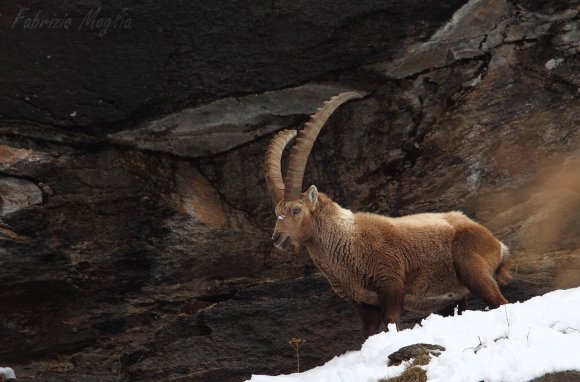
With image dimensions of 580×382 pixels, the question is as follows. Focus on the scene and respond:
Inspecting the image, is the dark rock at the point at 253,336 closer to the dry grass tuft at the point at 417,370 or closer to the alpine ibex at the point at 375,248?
the alpine ibex at the point at 375,248

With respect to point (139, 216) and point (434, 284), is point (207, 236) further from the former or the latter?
point (434, 284)

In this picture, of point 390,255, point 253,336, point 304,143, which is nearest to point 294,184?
point 304,143

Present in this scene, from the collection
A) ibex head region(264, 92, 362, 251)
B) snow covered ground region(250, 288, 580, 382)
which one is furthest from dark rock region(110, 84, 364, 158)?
snow covered ground region(250, 288, 580, 382)

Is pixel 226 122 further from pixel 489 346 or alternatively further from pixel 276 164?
pixel 489 346

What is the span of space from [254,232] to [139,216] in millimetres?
1601

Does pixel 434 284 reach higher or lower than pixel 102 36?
lower

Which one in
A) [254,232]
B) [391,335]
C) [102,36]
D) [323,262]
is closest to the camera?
[391,335]

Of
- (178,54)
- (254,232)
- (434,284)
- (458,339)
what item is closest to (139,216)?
(254,232)

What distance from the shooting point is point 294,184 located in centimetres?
1050

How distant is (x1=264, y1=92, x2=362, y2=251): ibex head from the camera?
33.9ft

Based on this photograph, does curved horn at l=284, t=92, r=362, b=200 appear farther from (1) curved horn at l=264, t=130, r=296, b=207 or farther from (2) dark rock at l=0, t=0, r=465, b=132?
→ (2) dark rock at l=0, t=0, r=465, b=132

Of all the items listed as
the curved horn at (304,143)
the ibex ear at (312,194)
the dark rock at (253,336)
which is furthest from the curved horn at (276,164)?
the dark rock at (253,336)

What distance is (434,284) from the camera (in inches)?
416

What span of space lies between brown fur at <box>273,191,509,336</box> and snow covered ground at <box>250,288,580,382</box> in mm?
1425
